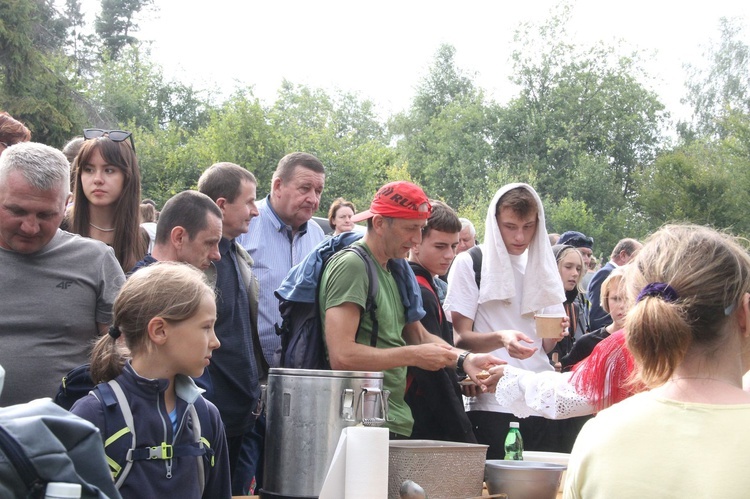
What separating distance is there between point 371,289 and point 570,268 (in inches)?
145

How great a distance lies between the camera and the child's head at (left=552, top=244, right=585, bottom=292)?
22.5ft

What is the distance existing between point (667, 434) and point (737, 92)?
4829cm

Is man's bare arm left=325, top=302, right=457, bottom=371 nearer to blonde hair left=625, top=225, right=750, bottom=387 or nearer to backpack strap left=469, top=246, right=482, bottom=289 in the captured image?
backpack strap left=469, top=246, right=482, bottom=289

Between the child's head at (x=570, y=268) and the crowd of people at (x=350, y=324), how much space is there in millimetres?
1529

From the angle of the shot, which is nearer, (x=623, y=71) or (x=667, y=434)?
(x=667, y=434)

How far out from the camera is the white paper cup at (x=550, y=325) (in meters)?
4.12

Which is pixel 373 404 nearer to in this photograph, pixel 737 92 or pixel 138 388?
pixel 138 388

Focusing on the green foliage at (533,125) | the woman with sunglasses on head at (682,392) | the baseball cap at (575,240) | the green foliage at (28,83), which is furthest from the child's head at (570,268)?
the green foliage at (533,125)

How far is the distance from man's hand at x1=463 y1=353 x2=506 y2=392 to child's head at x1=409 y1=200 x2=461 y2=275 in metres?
1.10

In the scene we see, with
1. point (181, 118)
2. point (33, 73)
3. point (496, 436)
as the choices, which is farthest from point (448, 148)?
point (496, 436)

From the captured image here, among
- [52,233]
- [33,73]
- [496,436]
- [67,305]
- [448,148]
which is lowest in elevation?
[496,436]

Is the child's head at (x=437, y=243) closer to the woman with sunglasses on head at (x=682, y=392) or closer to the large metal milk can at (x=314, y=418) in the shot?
the large metal milk can at (x=314, y=418)

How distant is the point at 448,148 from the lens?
46.4 metres

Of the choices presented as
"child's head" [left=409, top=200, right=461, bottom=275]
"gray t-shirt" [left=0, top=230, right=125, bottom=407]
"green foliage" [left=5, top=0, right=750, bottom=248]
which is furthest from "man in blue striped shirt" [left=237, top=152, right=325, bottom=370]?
"green foliage" [left=5, top=0, right=750, bottom=248]
